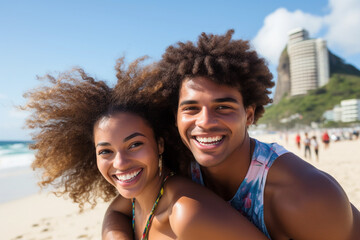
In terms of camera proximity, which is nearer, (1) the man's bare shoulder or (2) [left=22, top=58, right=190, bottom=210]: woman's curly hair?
(1) the man's bare shoulder

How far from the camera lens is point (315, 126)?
9344 centimetres

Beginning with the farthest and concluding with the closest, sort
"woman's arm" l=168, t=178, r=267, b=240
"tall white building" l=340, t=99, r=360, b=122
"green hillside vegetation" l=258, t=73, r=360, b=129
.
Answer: "green hillside vegetation" l=258, t=73, r=360, b=129 → "tall white building" l=340, t=99, r=360, b=122 → "woman's arm" l=168, t=178, r=267, b=240

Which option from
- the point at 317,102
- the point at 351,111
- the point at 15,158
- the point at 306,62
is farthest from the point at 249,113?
the point at 306,62

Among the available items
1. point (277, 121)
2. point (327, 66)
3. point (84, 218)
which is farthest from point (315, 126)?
point (84, 218)

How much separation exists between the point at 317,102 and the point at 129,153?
114 metres

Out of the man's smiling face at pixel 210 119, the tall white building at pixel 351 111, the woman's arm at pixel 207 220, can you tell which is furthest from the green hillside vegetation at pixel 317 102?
the woman's arm at pixel 207 220

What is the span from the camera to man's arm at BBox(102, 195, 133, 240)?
339cm

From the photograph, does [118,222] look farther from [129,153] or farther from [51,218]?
[51,218]

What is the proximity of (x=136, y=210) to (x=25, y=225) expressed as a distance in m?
6.24

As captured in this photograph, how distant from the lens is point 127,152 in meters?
2.99

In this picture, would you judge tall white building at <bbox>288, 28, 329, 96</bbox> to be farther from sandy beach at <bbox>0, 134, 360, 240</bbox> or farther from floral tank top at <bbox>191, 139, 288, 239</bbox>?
floral tank top at <bbox>191, 139, 288, 239</bbox>

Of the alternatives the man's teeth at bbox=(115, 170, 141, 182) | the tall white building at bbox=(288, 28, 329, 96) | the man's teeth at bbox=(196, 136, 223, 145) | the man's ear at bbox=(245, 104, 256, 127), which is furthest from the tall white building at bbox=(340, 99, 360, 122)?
the man's teeth at bbox=(115, 170, 141, 182)

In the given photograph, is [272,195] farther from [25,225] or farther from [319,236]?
[25,225]

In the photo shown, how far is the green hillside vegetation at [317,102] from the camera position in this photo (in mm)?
99438
